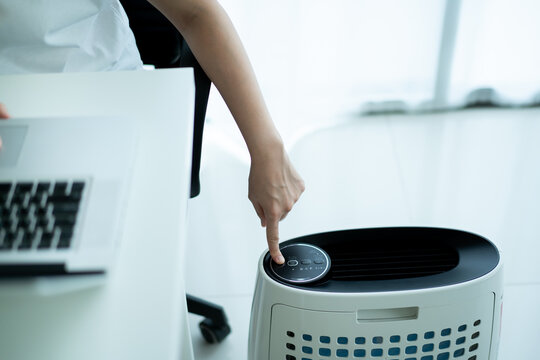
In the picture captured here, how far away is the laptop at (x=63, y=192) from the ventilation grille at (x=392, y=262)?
14.0 inches

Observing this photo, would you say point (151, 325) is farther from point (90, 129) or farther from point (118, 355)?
point (90, 129)

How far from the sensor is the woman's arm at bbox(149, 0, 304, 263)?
704 millimetres

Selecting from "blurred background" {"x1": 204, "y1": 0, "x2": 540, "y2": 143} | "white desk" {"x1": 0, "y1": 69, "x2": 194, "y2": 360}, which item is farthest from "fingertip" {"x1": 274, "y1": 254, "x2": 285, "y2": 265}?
"blurred background" {"x1": 204, "y1": 0, "x2": 540, "y2": 143}

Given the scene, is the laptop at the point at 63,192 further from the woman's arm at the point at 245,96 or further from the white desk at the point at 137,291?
the woman's arm at the point at 245,96

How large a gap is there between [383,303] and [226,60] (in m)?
0.42

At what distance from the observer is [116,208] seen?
0.45m

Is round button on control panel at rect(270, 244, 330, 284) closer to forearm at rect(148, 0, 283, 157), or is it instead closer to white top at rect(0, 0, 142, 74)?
forearm at rect(148, 0, 283, 157)

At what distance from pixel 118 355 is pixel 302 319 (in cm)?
31

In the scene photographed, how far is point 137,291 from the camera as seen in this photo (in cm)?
42

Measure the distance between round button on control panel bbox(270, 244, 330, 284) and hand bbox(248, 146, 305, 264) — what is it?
0.05 feet

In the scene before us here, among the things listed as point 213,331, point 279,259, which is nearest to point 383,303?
point 279,259

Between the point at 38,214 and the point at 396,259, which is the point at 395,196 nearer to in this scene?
the point at 396,259

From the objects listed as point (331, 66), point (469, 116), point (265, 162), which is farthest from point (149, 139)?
point (469, 116)

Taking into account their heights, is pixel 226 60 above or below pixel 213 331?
above
